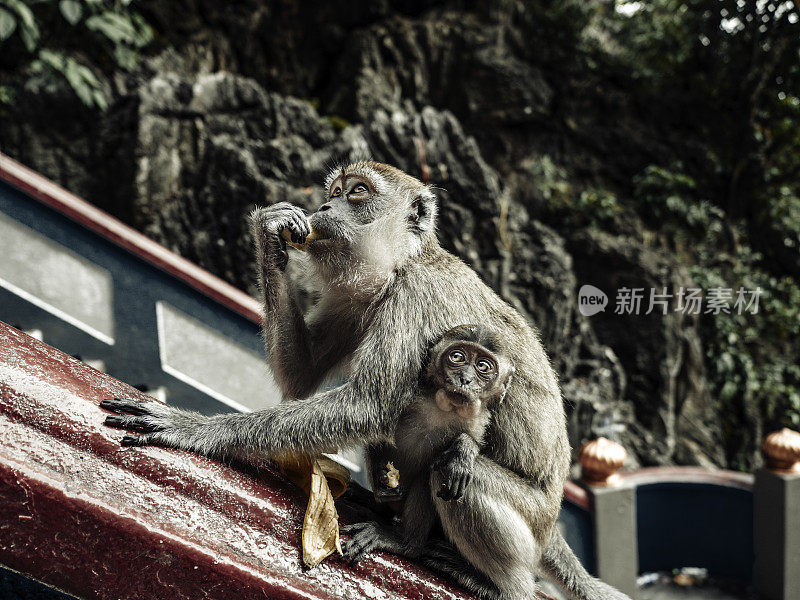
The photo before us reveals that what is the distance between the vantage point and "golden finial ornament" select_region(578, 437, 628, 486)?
13.5 feet

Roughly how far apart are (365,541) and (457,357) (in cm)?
58

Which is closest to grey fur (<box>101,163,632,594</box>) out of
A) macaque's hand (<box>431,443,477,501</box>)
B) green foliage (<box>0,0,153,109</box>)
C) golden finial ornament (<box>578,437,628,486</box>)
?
macaque's hand (<box>431,443,477,501</box>)

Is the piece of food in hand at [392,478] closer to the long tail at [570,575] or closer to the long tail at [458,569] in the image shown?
the long tail at [458,569]

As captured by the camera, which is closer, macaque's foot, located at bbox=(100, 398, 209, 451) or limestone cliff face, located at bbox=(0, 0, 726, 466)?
macaque's foot, located at bbox=(100, 398, 209, 451)

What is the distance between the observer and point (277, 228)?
1849 millimetres

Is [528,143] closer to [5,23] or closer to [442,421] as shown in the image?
[5,23]

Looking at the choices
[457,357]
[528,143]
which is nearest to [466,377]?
[457,357]

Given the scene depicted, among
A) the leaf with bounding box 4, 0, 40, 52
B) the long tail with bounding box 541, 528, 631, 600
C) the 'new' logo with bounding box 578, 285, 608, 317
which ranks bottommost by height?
the long tail with bounding box 541, 528, 631, 600

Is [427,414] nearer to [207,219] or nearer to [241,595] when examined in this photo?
[241,595]

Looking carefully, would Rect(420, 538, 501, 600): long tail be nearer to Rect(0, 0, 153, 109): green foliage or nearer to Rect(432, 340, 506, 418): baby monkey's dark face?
Rect(432, 340, 506, 418): baby monkey's dark face

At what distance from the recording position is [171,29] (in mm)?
8945

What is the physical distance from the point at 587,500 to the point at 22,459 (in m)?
3.94

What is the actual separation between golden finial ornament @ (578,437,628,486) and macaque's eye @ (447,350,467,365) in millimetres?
2748

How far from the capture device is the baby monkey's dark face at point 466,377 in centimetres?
174
